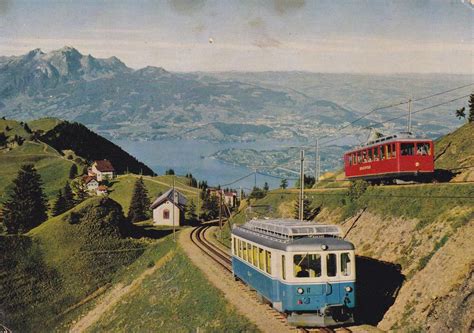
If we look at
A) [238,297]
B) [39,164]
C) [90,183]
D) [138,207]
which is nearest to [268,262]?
[238,297]

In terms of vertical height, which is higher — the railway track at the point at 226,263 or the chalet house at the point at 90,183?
the chalet house at the point at 90,183

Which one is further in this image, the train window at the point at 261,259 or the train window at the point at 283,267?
the train window at the point at 261,259

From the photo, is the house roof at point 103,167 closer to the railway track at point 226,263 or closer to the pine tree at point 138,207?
the pine tree at point 138,207

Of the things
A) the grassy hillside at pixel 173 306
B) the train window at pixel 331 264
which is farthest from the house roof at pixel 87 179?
the train window at pixel 331 264

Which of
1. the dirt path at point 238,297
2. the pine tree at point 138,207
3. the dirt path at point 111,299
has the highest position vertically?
the pine tree at point 138,207

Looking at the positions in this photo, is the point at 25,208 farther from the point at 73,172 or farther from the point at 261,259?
the point at 261,259

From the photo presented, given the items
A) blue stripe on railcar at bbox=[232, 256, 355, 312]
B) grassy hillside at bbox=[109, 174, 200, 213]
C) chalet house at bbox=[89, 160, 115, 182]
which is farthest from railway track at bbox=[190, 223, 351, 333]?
chalet house at bbox=[89, 160, 115, 182]

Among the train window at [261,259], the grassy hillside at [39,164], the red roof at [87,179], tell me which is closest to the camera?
the train window at [261,259]

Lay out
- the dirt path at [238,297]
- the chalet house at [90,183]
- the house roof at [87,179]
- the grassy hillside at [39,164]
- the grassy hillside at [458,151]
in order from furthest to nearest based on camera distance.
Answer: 1. the grassy hillside at [39,164]
2. the house roof at [87,179]
3. the chalet house at [90,183]
4. the grassy hillside at [458,151]
5. the dirt path at [238,297]
